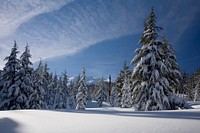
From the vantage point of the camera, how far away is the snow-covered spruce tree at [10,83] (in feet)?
93.1

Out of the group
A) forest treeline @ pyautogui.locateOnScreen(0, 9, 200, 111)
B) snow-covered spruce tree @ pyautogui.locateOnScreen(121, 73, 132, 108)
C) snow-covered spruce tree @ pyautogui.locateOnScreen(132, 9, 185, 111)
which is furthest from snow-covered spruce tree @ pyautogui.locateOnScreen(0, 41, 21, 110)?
snow-covered spruce tree @ pyautogui.locateOnScreen(121, 73, 132, 108)

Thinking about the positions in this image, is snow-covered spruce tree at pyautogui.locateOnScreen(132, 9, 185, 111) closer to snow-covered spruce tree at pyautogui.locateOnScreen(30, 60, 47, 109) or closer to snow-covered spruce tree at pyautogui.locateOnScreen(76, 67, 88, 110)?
snow-covered spruce tree at pyautogui.locateOnScreen(30, 60, 47, 109)

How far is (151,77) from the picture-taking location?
19188mm

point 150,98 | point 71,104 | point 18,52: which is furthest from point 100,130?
point 71,104

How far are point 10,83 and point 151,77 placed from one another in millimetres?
20984

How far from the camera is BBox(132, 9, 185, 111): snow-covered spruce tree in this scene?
18766 millimetres

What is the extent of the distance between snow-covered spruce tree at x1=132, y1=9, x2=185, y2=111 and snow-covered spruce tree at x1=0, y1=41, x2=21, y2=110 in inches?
686

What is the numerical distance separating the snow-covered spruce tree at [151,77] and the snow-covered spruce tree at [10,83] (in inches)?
686

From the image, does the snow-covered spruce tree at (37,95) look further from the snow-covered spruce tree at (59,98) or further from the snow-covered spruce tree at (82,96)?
the snow-covered spruce tree at (59,98)

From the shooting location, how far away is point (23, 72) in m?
29.5

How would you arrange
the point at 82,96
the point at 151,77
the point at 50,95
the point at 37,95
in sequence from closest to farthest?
the point at 151,77
the point at 37,95
the point at 82,96
the point at 50,95

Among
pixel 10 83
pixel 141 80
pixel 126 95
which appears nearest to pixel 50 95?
pixel 126 95

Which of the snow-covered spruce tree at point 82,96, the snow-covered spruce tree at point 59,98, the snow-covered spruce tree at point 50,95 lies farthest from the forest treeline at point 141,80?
the snow-covered spruce tree at point 50,95

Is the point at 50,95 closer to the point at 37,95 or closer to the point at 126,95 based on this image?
the point at 126,95
